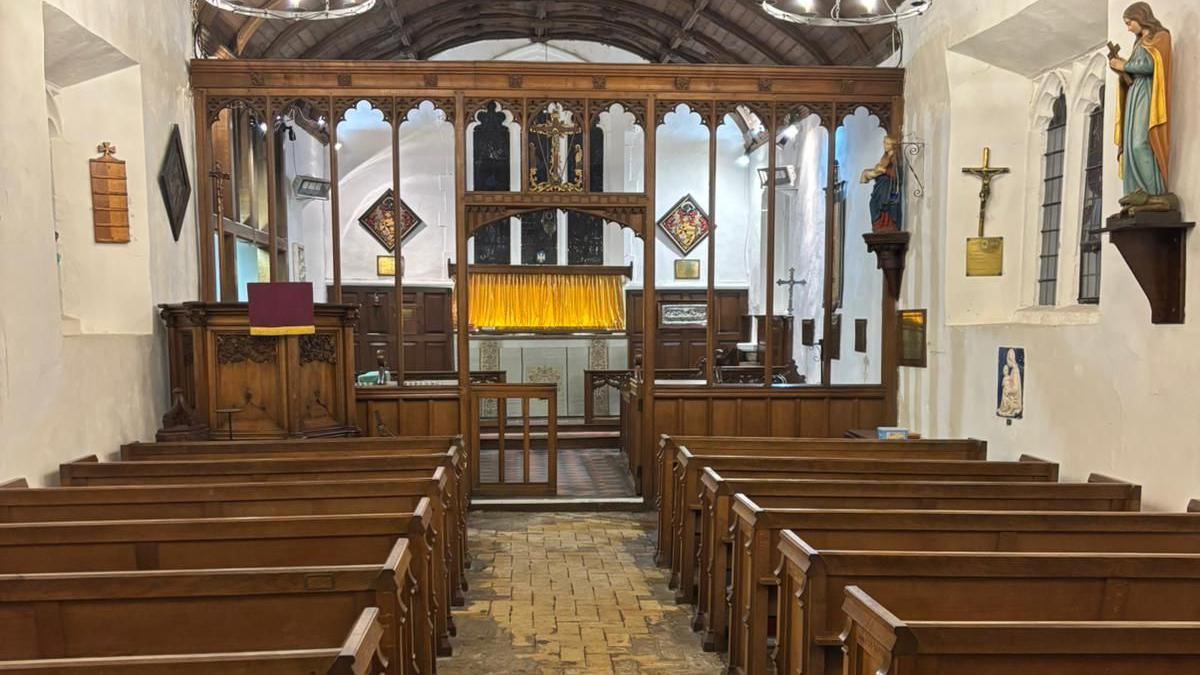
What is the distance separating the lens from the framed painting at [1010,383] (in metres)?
4.94

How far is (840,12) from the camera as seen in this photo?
18.8ft

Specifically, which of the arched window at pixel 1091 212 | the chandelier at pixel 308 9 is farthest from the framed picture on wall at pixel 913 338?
the chandelier at pixel 308 9

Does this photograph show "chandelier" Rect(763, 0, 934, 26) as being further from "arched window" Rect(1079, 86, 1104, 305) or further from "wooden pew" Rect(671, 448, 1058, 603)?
"wooden pew" Rect(671, 448, 1058, 603)

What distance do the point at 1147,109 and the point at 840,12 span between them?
9.05 ft

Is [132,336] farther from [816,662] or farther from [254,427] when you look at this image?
[816,662]

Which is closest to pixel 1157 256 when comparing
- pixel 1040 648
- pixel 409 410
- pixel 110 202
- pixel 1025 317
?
pixel 1025 317

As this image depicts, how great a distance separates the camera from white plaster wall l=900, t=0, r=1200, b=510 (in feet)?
11.6

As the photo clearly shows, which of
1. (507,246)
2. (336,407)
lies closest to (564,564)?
(336,407)

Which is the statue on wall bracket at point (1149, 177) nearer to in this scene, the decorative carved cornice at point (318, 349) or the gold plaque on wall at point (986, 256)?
the gold plaque on wall at point (986, 256)

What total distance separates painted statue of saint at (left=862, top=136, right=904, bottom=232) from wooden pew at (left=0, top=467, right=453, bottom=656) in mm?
4584

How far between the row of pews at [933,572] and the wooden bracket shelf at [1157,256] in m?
0.88

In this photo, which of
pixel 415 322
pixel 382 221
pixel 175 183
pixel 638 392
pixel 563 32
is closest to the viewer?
pixel 175 183

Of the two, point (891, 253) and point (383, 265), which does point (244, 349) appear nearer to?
point (891, 253)

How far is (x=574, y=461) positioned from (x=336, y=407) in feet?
11.5
